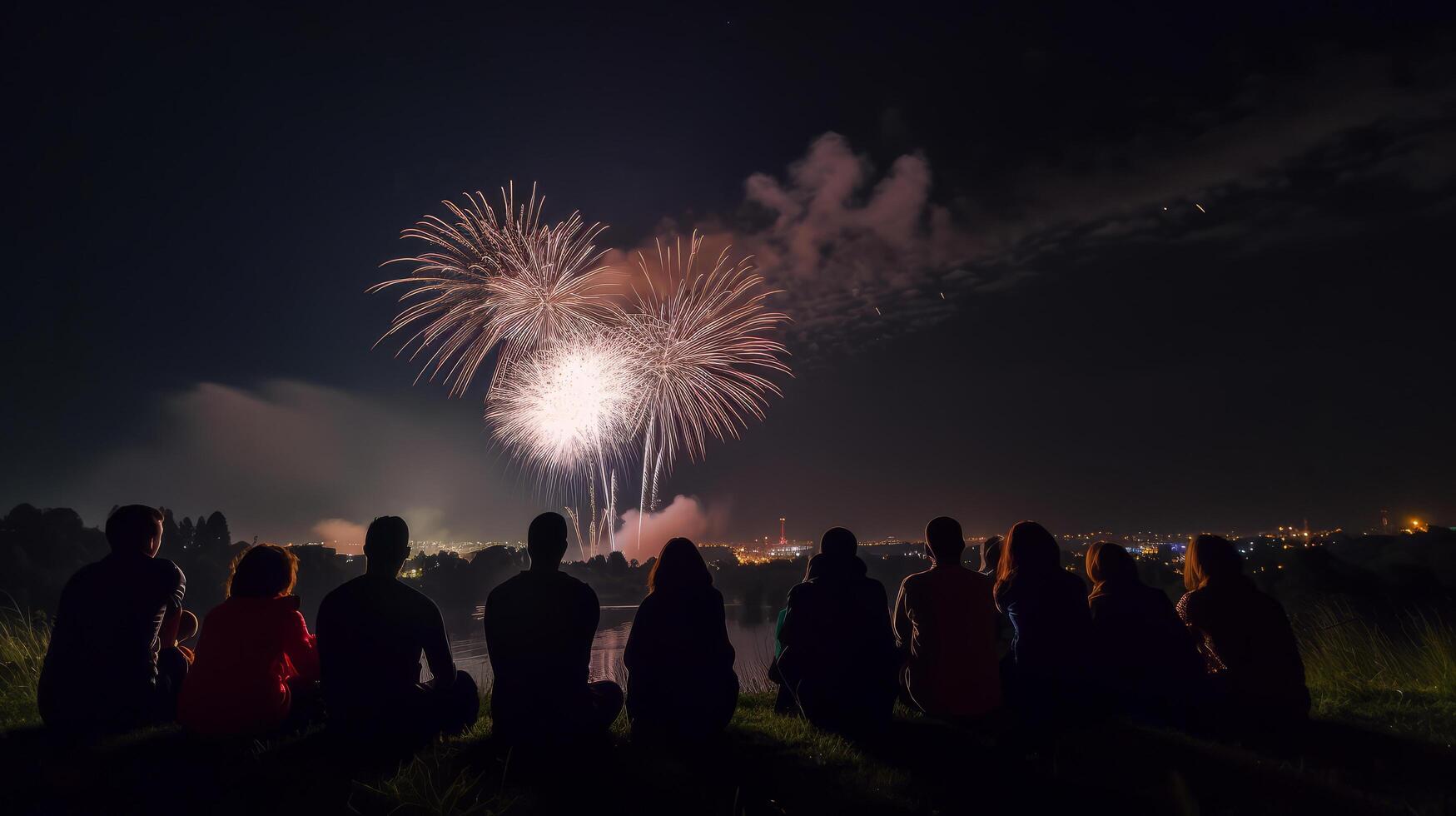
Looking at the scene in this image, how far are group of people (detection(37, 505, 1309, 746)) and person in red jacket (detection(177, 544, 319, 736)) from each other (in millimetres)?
15

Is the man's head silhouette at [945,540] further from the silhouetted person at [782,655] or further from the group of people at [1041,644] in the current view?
the silhouetted person at [782,655]

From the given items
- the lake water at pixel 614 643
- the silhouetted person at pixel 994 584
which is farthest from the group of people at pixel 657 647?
the lake water at pixel 614 643

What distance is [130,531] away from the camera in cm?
642

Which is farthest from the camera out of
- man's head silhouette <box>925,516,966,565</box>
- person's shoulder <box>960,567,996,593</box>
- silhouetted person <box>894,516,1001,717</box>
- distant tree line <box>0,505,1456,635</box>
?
distant tree line <box>0,505,1456,635</box>

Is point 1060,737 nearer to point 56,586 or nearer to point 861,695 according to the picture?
point 861,695

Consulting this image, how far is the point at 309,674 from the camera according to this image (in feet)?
20.7

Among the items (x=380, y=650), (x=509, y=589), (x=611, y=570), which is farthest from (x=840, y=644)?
(x=611, y=570)

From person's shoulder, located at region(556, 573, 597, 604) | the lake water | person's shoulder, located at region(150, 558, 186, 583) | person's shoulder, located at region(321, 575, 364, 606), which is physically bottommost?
the lake water

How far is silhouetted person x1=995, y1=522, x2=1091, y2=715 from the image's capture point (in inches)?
250

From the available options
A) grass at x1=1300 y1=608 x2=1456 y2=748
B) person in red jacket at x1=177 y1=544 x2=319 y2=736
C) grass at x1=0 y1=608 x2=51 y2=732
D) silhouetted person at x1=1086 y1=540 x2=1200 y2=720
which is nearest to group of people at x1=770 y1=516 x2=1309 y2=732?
silhouetted person at x1=1086 y1=540 x2=1200 y2=720

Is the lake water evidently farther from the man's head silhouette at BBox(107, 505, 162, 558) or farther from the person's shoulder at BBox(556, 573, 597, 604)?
the man's head silhouette at BBox(107, 505, 162, 558)

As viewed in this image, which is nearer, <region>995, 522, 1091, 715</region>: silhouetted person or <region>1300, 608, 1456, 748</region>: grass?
<region>995, 522, 1091, 715</region>: silhouetted person

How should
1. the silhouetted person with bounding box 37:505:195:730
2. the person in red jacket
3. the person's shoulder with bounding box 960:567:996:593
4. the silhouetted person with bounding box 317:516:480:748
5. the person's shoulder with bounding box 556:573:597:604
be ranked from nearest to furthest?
the silhouetted person with bounding box 317:516:480:748 → the person in red jacket → the person's shoulder with bounding box 556:573:597:604 → the silhouetted person with bounding box 37:505:195:730 → the person's shoulder with bounding box 960:567:996:593

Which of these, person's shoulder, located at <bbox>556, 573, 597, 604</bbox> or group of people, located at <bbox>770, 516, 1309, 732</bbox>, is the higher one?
person's shoulder, located at <bbox>556, 573, 597, 604</bbox>
